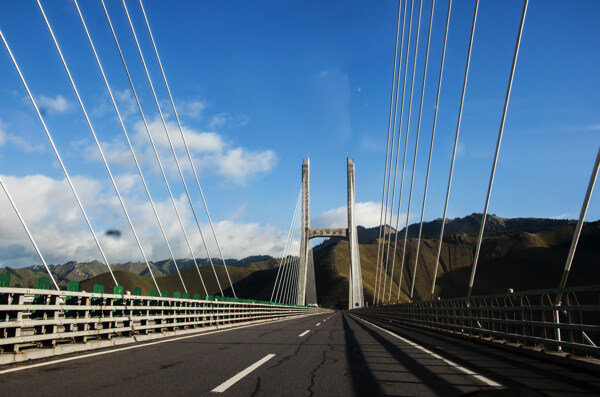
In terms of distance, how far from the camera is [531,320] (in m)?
8.28

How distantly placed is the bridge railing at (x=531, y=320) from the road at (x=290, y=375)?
0.56 meters

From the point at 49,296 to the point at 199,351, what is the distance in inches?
113

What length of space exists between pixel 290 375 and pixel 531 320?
5.45 m

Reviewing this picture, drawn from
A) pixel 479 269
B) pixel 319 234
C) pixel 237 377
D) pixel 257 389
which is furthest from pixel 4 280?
pixel 479 269

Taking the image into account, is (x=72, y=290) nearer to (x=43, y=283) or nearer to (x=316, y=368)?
(x=43, y=283)

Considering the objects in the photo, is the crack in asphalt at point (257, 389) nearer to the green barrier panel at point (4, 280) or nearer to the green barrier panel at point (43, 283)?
the green barrier panel at point (4, 280)

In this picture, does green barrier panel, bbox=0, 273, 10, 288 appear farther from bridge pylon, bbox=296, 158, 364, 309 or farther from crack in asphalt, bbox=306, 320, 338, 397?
bridge pylon, bbox=296, 158, 364, 309

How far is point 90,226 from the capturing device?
11469 mm

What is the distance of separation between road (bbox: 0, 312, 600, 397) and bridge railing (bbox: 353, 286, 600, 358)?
0.56 m

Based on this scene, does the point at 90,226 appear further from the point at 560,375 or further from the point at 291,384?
the point at 560,375

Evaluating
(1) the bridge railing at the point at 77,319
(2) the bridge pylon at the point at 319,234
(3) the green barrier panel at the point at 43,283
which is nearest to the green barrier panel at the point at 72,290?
(1) the bridge railing at the point at 77,319

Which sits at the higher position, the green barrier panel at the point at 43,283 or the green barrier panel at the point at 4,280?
the green barrier panel at the point at 4,280

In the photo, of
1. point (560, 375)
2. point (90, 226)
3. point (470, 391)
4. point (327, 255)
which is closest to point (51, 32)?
point (90, 226)

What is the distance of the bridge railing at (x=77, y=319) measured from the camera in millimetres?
6328
